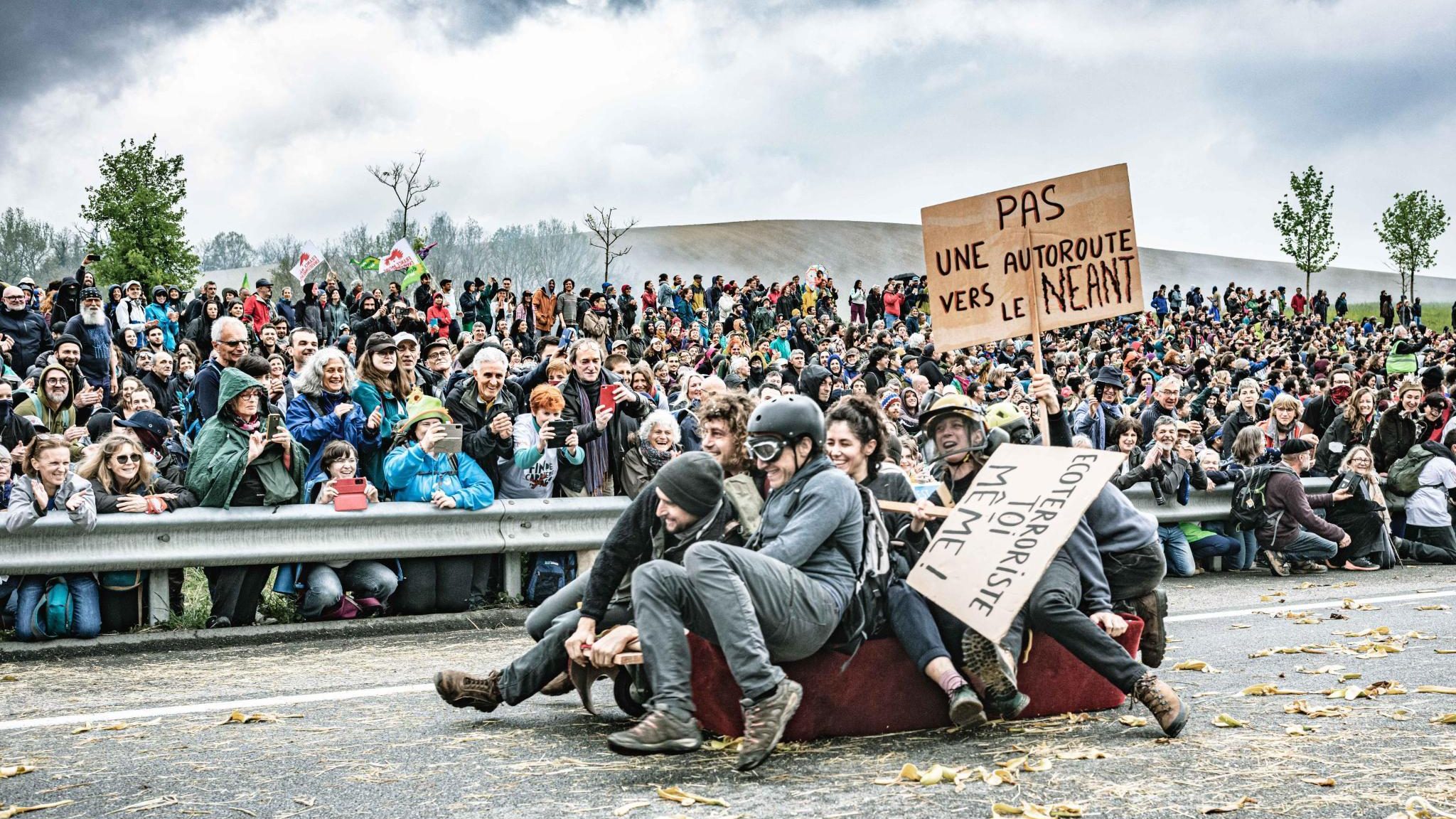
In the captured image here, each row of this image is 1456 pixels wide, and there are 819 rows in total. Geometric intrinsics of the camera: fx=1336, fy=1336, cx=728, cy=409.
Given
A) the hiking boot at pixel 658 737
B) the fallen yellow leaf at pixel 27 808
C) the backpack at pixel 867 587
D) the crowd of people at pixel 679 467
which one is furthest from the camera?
the backpack at pixel 867 587

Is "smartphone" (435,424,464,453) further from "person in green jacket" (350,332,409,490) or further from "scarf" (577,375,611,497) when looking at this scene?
"scarf" (577,375,611,497)

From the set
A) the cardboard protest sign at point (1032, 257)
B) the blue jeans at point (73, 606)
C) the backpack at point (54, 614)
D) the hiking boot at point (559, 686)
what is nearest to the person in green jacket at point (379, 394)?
the blue jeans at point (73, 606)

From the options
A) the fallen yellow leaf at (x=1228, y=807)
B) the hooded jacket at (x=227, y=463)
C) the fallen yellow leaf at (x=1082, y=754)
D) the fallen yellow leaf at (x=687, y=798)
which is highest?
the hooded jacket at (x=227, y=463)

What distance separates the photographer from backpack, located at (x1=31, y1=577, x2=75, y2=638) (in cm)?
799

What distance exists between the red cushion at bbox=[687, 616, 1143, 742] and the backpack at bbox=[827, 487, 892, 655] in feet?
0.22

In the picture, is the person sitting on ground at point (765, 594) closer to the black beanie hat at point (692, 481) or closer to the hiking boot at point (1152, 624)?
the black beanie hat at point (692, 481)

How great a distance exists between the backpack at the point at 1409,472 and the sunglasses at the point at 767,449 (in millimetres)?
10581

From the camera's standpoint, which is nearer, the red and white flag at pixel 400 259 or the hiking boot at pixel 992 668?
the hiking boot at pixel 992 668

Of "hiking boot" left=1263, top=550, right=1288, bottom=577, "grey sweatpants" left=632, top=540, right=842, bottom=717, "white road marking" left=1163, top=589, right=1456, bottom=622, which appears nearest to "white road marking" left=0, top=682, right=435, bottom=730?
"grey sweatpants" left=632, top=540, right=842, bottom=717

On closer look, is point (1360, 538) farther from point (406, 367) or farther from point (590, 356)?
point (406, 367)

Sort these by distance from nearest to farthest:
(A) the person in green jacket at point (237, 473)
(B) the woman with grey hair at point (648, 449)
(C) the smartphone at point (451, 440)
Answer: (A) the person in green jacket at point (237, 473) < (C) the smartphone at point (451, 440) < (B) the woman with grey hair at point (648, 449)

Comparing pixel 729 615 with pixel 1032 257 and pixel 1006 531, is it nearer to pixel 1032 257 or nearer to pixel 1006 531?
pixel 1006 531

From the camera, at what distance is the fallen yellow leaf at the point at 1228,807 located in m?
4.36

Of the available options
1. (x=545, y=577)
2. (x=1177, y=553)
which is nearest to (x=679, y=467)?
(x=545, y=577)
